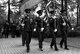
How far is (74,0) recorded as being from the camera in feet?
109

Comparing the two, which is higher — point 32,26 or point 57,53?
point 32,26

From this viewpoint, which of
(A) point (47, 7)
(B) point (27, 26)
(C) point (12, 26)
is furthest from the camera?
(C) point (12, 26)

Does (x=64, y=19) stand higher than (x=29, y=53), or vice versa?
(x=64, y=19)

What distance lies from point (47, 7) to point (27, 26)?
13.9 meters

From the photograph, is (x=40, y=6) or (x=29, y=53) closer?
(x=29, y=53)

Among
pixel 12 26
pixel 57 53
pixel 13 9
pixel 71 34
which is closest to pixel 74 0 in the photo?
pixel 71 34

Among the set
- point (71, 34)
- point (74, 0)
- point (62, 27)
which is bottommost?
point (71, 34)

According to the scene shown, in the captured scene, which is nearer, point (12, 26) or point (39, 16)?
point (39, 16)

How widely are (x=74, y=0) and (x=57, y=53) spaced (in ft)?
76.1

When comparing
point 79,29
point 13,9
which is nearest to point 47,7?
point 79,29

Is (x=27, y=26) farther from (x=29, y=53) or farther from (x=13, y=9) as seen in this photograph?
(x=13, y=9)

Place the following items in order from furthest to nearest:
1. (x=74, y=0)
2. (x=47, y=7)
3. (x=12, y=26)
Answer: (x=74, y=0) < (x=12, y=26) < (x=47, y=7)

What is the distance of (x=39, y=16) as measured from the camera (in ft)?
43.0

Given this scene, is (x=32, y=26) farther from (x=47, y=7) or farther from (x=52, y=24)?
(x=47, y=7)
